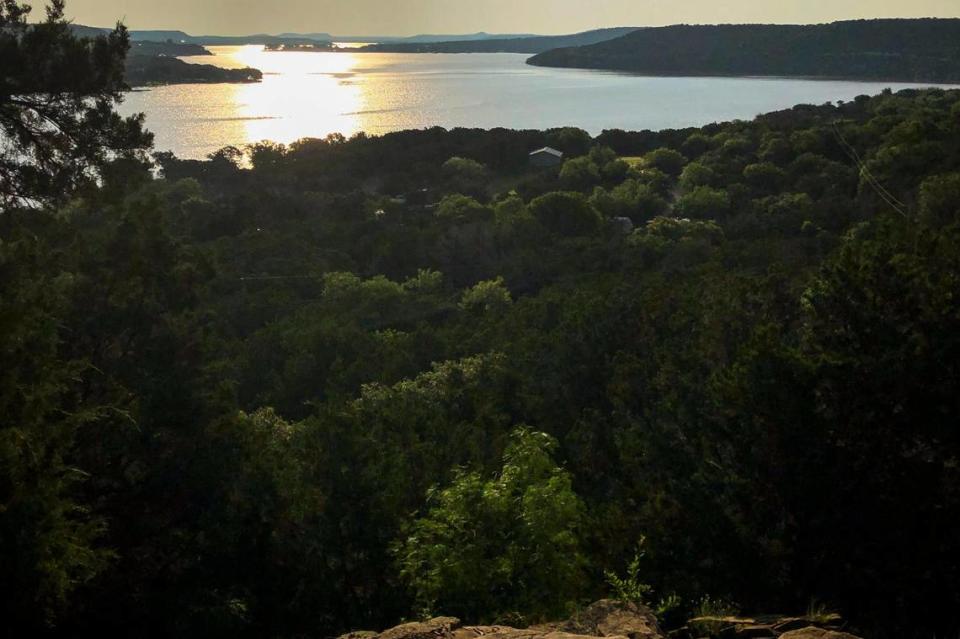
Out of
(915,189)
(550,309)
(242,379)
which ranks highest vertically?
(915,189)

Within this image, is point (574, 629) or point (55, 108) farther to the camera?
point (55, 108)

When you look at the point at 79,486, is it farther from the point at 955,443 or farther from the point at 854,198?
the point at 854,198

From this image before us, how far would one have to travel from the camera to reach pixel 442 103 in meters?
106

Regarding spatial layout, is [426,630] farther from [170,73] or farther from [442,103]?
[442,103]

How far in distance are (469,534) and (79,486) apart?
194 inches

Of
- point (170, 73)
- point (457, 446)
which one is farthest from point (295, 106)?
point (457, 446)

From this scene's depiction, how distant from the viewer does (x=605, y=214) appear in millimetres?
45281

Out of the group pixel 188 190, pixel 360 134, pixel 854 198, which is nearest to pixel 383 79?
pixel 360 134

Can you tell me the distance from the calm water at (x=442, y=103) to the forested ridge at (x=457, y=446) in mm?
52582

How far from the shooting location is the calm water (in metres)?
80.7

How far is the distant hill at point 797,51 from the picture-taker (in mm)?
120812

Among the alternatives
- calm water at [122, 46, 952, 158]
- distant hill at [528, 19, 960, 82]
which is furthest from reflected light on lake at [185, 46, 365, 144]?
distant hill at [528, 19, 960, 82]

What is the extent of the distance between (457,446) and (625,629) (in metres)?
6.66

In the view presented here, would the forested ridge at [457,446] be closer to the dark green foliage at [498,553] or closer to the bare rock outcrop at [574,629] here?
the dark green foliage at [498,553]
